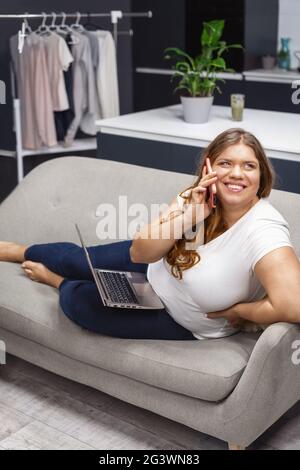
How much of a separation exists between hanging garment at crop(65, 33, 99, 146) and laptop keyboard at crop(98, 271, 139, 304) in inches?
98.8

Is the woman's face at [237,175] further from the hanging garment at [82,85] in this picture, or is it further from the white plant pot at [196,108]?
the hanging garment at [82,85]

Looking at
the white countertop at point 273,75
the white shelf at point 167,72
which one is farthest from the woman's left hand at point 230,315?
the white shelf at point 167,72

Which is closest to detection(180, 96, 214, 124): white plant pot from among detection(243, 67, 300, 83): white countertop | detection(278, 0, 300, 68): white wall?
detection(243, 67, 300, 83): white countertop

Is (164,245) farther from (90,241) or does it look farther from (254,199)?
(90,241)

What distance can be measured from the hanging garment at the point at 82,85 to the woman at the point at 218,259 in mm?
2656

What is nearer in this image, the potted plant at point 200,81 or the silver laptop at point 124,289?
the silver laptop at point 124,289

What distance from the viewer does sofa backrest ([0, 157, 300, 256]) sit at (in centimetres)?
276

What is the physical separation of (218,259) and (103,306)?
445mm

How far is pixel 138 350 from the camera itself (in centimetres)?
212

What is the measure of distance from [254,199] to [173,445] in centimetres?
84

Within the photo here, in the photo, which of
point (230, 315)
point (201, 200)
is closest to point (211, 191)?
point (201, 200)

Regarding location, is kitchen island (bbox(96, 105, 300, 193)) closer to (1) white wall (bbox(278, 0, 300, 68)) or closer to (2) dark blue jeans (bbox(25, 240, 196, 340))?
(2) dark blue jeans (bbox(25, 240, 196, 340))

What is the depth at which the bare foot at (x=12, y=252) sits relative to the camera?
2.75m

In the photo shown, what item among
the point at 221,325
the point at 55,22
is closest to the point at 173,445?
the point at 221,325
